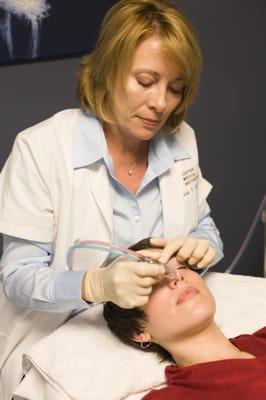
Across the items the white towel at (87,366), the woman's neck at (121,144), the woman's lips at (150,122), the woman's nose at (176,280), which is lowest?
the white towel at (87,366)

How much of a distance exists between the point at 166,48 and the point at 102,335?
0.74 meters

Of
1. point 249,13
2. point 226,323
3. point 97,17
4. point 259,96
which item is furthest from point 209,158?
point 226,323

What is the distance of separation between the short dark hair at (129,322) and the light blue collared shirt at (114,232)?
0.36 ft

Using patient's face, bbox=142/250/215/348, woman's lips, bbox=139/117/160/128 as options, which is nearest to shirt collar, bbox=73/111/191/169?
woman's lips, bbox=139/117/160/128

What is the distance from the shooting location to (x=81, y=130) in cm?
160

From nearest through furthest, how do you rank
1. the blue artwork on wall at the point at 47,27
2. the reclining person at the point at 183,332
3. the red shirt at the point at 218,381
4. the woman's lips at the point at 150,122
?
the red shirt at the point at 218,381 → the reclining person at the point at 183,332 → the woman's lips at the point at 150,122 → the blue artwork on wall at the point at 47,27

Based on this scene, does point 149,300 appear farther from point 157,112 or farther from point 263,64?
point 263,64

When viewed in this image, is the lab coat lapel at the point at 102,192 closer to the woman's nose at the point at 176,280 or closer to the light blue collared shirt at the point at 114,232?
the light blue collared shirt at the point at 114,232

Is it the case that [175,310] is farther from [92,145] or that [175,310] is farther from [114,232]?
[92,145]

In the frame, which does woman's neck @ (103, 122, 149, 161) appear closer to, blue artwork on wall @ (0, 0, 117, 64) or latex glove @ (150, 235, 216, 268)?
latex glove @ (150, 235, 216, 268)

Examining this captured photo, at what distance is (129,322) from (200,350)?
0.19 m

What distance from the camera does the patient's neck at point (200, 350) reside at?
149 centimetres

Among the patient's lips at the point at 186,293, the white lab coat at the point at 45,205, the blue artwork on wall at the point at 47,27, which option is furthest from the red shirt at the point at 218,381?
the blue artwork on wall at the point at 47,27

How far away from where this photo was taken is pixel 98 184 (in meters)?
1.57
